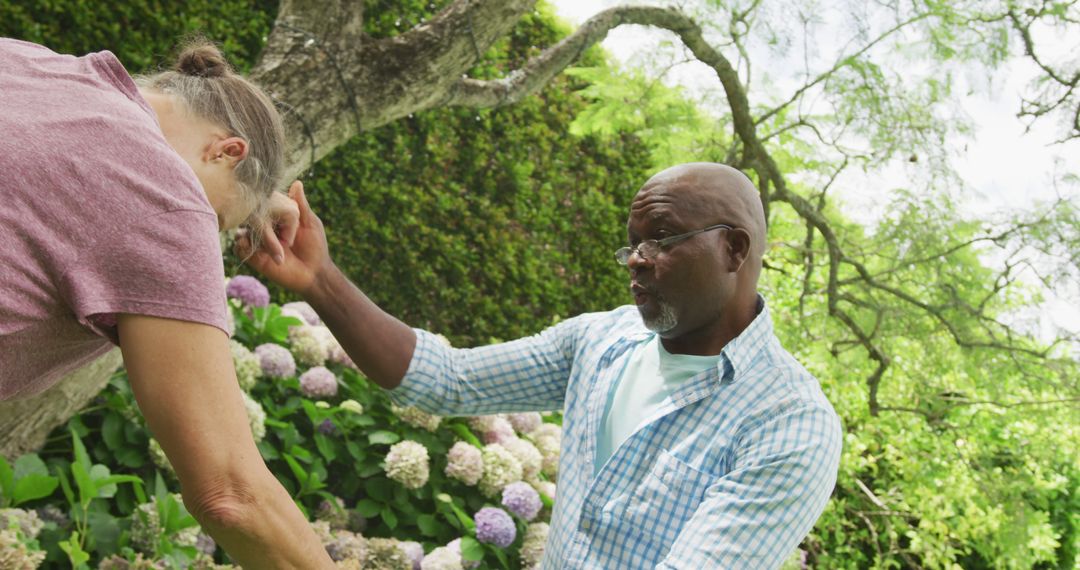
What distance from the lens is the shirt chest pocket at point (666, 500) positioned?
1.86 metres

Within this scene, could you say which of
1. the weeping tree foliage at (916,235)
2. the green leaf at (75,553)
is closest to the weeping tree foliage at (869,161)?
the weeping tree foliage at (916,235)

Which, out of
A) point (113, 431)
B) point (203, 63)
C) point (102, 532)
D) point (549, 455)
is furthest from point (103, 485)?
point (549, 455)

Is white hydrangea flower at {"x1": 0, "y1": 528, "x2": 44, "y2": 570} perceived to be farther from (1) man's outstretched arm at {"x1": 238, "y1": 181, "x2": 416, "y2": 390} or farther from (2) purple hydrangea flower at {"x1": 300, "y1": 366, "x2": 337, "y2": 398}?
(2) purple hydrangea flower at {"x1": 300, "y1": 366, "x2": 337, "y2": 398}

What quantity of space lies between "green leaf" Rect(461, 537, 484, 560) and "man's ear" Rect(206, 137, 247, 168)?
208cm

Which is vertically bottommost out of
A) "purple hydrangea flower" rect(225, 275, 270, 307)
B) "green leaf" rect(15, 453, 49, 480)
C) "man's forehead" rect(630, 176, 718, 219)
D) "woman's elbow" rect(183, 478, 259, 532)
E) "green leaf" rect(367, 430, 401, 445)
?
"green leaf" rect(367, 430, 401, 445)

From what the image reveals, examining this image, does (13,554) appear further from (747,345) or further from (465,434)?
(465,434)

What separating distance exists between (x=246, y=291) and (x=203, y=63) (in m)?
2.30

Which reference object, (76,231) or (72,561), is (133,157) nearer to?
(76,231)

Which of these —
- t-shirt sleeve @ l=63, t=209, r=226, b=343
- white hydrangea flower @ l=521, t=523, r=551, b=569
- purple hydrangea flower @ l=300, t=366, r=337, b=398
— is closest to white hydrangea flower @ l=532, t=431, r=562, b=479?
white hydrangea flower @ l=521, t=523, r=551, b=569

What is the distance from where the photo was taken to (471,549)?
331 cm

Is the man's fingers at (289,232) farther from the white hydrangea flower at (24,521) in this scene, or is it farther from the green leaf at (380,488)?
the green leaf at (380,488)

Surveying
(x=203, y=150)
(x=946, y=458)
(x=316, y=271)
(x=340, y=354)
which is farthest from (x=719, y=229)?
(x=946, y=458)

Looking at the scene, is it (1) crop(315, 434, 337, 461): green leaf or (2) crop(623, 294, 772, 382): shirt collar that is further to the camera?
(1) crop(315, 434, 337, 461): green leaf

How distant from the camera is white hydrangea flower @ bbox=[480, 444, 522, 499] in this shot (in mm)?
3557
